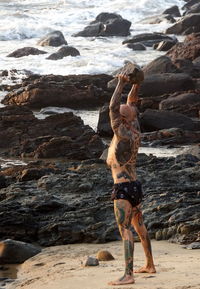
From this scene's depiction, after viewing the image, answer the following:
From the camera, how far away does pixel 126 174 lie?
663cm

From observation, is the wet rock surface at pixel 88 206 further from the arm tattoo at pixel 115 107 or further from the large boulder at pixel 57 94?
the large boulder at pixel 57 94

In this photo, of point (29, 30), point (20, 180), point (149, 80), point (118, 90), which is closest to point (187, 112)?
point (149, 80)

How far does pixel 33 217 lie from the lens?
9508 millimetres

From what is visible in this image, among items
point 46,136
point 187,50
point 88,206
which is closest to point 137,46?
point 187,50

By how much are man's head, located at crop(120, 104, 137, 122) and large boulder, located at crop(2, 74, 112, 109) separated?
1592 centimetres

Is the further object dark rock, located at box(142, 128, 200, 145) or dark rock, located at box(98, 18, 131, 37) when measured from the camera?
dark rock, located at box(98, 18, 131, 37)

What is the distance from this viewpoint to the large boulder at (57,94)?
22625 millimetres

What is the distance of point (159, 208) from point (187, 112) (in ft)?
37.8

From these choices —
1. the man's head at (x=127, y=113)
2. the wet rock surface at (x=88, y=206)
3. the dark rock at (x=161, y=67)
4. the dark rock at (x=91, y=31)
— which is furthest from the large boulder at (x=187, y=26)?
the man's head at (x=127, y=113)

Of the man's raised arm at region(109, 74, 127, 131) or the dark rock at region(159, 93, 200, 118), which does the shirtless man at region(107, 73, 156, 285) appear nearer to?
the man's raised arm at region(109, 74, 127, 131)

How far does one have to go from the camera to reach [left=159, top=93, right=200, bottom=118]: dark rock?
20.6m

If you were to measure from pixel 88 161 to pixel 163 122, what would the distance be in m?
6.14

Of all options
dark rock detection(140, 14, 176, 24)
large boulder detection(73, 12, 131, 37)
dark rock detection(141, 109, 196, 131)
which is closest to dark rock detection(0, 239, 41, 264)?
dark rock detection(141, 109, 196, 131)

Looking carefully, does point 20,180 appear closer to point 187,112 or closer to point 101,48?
point 187,112
